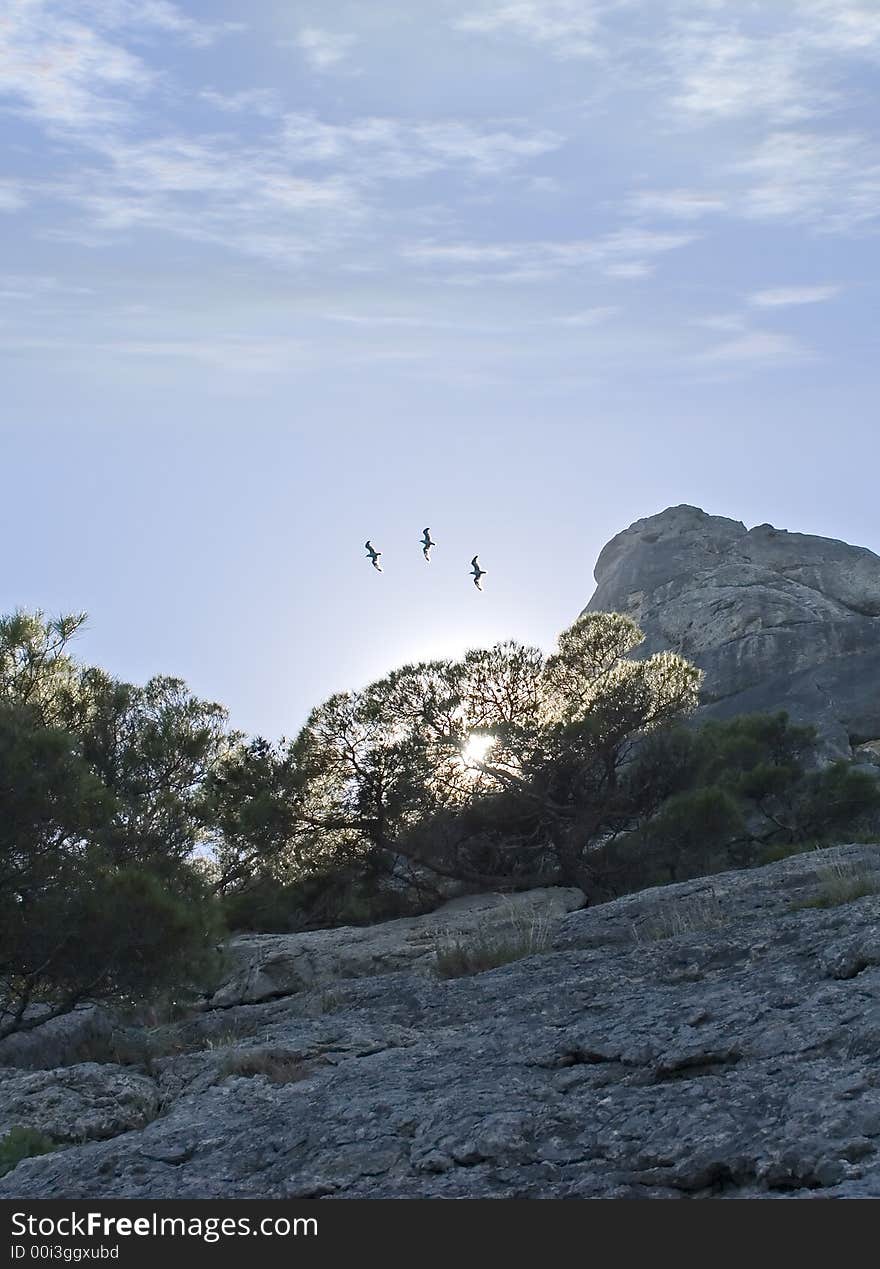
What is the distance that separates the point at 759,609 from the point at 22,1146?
147 ft

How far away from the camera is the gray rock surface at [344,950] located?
1862cm

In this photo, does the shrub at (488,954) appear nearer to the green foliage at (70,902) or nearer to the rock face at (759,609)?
the green foliage at (70,902)

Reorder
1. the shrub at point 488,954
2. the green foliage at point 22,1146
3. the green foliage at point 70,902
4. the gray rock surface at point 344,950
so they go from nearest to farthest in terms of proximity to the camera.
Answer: the green foliage at point 22,1146
the shrub at point 488,954
the green foliage at point 70,902
the gray rock surface at point 344,950

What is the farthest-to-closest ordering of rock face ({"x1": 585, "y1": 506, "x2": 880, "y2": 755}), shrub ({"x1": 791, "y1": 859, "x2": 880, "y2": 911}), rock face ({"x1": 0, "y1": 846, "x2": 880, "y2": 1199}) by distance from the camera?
rock face ({"x1": 585, "y1": 506, "x2": 880, "y2": 755}) → shrub ({"x1": 791, "y1": 859, "x2": 880, "y2": 911}) → rock face ({"x1": 0, "y1": 846, "x2": 880, "y2": 1199})

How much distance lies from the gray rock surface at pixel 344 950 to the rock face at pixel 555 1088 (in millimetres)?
6138

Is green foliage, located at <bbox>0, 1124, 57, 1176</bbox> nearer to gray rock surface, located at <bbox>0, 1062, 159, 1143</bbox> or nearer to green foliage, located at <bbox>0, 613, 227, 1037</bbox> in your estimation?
gray rock surface, located at <bbox>0, 1062, 159, 1143</bbox>

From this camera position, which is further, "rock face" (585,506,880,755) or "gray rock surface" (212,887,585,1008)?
"rock face" (585,506,880,755)

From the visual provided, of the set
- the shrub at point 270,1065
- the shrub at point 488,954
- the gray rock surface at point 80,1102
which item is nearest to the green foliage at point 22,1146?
the gray rock surface at point 80,1102

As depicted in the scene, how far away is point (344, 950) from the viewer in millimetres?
19469

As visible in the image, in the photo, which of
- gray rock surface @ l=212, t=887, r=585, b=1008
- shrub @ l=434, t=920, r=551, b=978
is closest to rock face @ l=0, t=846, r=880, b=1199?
shrub @ l=434, t=920, r=551, b=978

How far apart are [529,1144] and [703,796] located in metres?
18.1

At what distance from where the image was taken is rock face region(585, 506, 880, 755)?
43.2 m

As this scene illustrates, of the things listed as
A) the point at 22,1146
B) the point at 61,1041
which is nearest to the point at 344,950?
the point at 61,1041

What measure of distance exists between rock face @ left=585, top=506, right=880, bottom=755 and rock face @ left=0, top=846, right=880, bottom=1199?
28660 millimetres
